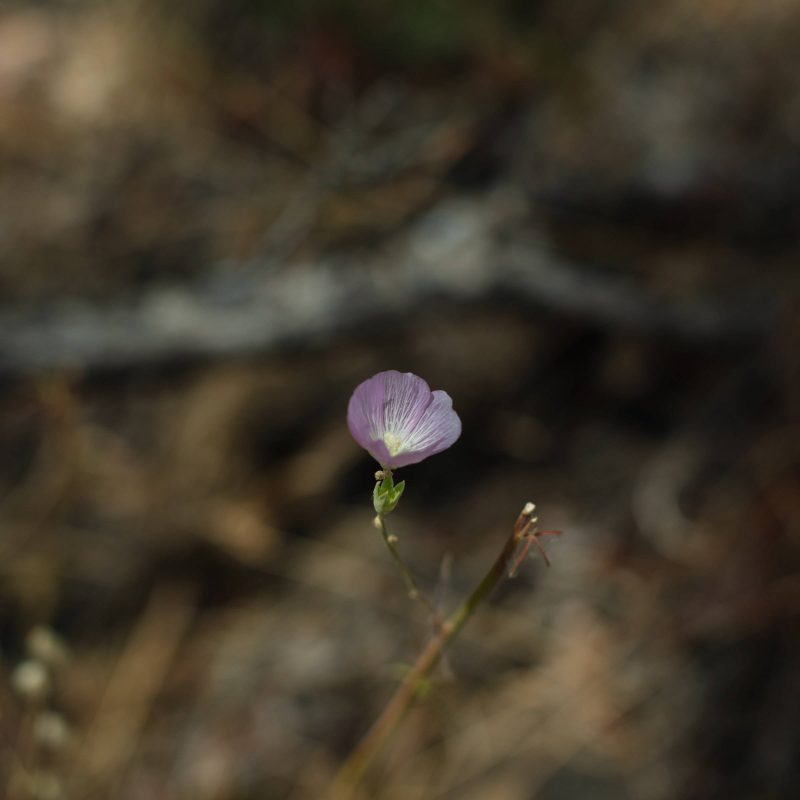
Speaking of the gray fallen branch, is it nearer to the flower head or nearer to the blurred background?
the blurred background

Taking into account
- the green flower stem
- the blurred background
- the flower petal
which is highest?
the blurred background

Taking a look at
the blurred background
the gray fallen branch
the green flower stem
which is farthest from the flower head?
the gray fallen branch

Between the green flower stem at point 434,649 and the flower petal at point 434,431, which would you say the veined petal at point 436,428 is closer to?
the flower petal at point 434,431

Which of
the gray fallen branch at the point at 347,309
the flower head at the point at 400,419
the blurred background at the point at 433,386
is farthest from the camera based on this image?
the gray fallen branch at the point at 347,309

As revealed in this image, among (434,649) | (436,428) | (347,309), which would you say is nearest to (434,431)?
(436,428)

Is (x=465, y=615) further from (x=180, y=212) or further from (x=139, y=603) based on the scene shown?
(x=180, y=212)

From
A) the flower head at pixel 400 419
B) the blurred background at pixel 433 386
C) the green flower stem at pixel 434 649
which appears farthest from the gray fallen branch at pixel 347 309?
the flower head at pixel 400 419

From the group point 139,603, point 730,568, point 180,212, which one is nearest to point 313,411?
point 139,603
